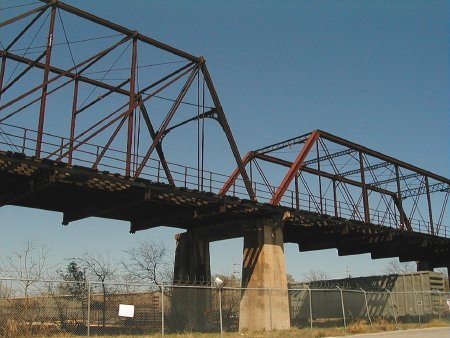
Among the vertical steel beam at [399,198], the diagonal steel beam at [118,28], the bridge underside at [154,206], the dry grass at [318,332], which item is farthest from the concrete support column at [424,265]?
the diagonal steel beam at [118,28]

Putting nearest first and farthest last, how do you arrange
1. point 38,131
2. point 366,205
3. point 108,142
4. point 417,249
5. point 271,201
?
1. point 38,131
2. point 108,142
3. point 271,201
4. point 366,205
5. point 417,249

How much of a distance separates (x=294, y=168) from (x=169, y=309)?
537 inches

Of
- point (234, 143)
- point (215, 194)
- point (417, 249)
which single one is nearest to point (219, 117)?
point (234, 143)

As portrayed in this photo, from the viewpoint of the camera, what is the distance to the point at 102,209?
96.6ft

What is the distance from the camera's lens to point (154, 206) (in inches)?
1284

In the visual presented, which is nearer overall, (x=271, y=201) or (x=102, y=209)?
(x=102, y=209)

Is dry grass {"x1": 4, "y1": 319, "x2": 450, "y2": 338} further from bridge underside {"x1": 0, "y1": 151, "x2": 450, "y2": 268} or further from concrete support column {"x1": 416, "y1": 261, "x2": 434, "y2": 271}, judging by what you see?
concrete support column {"x1": 416, "y1": 261, "x2": 434, "y2": 271}

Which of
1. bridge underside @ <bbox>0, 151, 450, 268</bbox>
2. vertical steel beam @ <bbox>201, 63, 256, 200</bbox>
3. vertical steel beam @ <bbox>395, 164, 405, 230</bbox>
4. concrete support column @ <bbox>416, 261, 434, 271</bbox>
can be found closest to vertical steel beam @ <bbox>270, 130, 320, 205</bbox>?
bridge underside @ <bbox>0, 151, 450, 268</bbox>

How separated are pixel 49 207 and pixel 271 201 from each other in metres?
14.0

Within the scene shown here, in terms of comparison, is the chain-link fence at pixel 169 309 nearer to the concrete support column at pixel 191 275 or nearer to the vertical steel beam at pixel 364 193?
the concrete support column at pixel 191 275

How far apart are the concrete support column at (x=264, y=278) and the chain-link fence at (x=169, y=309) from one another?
0.39 feet

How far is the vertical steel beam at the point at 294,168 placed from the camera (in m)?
35.2

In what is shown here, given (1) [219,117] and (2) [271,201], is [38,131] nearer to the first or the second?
(1) [219,117]

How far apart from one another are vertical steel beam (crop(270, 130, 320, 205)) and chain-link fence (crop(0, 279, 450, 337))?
631cm
